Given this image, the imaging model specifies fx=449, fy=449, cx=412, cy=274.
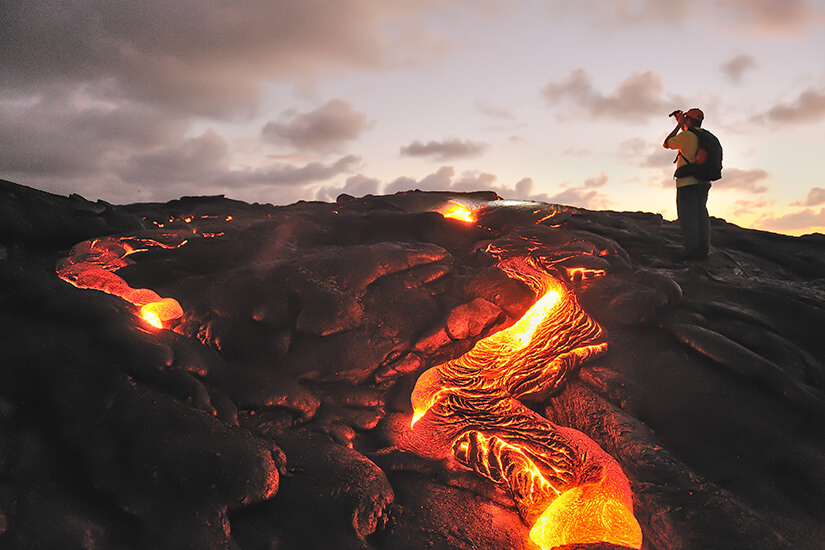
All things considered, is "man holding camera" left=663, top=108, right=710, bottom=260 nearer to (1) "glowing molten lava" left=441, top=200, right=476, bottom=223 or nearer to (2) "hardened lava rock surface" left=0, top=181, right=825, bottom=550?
(2) "hardened lava rock surface" left=0, top=181, right=825, bottom=550

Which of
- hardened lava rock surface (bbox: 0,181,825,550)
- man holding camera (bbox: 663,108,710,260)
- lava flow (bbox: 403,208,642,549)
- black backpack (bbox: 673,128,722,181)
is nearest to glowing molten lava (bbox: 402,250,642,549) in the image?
lava flow (bbox: 403,208,642,549)

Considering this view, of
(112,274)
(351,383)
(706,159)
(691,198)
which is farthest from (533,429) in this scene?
(112,274)

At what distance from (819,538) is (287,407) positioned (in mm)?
4304

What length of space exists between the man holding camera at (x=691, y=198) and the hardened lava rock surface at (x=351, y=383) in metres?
0.34

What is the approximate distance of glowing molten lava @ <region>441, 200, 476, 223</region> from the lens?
805cm

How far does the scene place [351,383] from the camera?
501cm

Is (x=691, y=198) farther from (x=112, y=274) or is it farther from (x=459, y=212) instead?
(x=112, y=274)

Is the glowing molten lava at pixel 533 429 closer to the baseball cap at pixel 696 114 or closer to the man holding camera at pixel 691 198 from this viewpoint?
the man holding camera at pixel 691 198

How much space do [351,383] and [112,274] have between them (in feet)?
11.7

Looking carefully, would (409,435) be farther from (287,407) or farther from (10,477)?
(10,477)

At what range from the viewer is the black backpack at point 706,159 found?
6648 mm

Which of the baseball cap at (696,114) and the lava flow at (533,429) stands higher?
the baseball cap at (696,114)

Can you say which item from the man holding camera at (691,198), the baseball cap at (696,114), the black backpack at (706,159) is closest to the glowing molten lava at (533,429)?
the man holding camera at (691,198)

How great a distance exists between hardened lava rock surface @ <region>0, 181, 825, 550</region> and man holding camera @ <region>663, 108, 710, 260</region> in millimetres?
338
